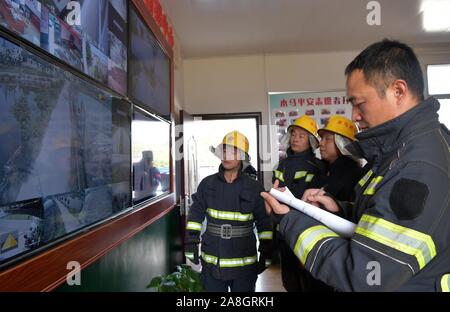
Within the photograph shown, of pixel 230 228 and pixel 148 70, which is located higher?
pixel 148 70

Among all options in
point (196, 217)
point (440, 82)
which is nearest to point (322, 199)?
point (196, 217)

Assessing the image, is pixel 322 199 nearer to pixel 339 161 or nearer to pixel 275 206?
pixel 275 206

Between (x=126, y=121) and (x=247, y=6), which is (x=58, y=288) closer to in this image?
(x=126, y=121)

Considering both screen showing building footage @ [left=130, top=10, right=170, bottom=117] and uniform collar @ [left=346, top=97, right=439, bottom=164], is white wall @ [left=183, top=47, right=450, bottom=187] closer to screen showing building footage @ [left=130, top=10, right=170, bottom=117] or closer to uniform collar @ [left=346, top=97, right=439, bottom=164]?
screen showing building footage @ [left=130, top=10, right=170, bottom=117]

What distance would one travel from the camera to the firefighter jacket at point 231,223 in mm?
1947

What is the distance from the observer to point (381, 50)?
34.9 inches

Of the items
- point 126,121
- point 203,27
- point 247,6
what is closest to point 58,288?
point 126,121

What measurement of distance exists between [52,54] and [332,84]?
4271mm

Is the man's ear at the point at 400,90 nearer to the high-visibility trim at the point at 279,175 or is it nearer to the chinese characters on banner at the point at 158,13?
the high-visibility trim at the point at 279,175

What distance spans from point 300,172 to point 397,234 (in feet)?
5.02

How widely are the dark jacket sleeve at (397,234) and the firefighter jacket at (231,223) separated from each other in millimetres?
1255

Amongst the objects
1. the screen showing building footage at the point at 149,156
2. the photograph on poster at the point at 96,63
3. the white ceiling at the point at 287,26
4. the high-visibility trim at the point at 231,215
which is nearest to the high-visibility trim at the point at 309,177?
the high-visibility trim at the point at 231,215

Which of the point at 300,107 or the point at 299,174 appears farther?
the point at 300,107

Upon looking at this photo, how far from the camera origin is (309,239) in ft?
2.77
